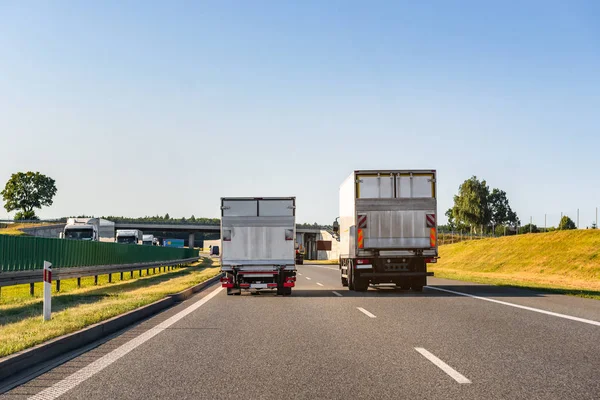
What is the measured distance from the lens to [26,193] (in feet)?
455

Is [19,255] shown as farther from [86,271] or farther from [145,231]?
[145,231]

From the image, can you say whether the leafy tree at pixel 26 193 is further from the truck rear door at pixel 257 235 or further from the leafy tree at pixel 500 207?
the truck rear door at pixel 257 235

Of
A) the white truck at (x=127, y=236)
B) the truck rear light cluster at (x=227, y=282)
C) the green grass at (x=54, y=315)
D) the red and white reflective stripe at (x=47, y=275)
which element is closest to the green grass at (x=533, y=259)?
the truck rear light cluster at (x=227, y=282)

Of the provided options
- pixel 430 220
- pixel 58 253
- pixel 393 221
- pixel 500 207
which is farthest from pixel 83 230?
pixel 500 207

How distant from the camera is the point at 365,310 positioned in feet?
44.7

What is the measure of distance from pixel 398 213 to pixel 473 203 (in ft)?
287

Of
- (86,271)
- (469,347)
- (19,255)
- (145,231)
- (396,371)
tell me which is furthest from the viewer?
(145,231)

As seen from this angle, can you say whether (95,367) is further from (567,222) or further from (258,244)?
(567,222)

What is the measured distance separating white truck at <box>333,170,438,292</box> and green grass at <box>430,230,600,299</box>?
11.6 m

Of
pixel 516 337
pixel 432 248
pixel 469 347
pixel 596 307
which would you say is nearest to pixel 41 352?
pixel 469 347

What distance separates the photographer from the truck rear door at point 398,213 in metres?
18.8

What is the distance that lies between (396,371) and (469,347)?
2003 mm

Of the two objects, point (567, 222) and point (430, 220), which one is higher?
point (567, 222)

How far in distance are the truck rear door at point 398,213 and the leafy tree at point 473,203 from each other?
284 ft
